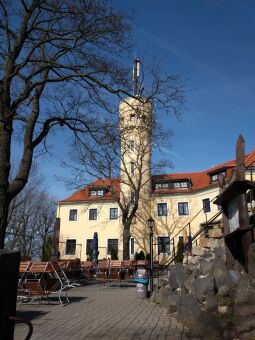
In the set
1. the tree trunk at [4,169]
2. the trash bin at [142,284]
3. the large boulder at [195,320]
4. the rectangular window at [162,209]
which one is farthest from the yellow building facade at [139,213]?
the large boulder at [195,320]

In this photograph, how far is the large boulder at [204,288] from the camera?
7136mm

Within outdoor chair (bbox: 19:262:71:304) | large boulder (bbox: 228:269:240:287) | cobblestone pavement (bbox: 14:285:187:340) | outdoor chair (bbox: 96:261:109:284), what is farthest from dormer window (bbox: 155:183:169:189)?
large boulder (bbox: 228:269:240:287)

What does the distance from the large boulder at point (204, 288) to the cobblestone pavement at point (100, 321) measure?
2.36ft

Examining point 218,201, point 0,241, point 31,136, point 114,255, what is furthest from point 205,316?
point 114,255

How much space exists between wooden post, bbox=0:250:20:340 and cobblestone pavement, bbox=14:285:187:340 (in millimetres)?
4032

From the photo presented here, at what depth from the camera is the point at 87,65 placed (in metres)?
12.1

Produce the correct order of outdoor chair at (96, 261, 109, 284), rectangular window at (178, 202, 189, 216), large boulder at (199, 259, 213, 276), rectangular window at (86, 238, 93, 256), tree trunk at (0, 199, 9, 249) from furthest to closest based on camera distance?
1. rectangular window at (178, 202, 189, 216)
2. rectangular window at (86, 238, 93, 256)
3. outdoor chair at (96, 261, 109, 284)
4. tree trunk at (0, 199, 9, 249)
5. large boulder at (199, 259, 213, 276)

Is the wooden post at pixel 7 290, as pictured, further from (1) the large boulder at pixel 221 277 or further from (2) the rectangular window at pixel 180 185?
(2) the rectangular window at pixel 180 185

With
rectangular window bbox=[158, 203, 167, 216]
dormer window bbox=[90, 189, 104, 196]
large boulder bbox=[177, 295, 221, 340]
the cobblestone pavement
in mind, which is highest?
dormer window bbox=[90, 189, 104, 196]

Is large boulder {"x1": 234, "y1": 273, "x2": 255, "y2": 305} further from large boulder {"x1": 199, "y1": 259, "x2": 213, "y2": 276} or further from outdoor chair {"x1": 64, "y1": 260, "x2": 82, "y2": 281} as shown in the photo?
outdoor chair {"x1": 64, "y1": 260, "x2": 82, "y2": 281}

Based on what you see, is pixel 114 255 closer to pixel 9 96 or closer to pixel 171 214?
pixel 171 214

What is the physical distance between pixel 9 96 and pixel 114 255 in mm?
27096

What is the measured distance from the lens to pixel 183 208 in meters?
41.6

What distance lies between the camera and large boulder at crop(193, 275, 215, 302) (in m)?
7.14
